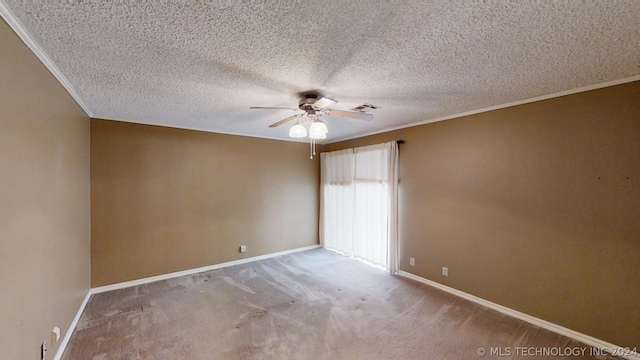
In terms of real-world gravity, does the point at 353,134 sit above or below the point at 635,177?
above

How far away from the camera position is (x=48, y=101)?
1916 mm

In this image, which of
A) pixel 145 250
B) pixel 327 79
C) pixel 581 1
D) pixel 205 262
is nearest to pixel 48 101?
pixel 327 79

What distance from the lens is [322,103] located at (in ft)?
8.23

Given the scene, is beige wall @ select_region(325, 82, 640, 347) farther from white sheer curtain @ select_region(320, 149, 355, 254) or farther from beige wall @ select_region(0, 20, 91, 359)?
beige wall @ select_region(0, 20, 91, 359)

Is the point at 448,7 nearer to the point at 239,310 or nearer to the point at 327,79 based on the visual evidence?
the point at 327,79

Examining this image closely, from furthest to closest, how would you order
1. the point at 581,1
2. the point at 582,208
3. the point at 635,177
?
the point at 582,208
the point at 635,177
the point at 581,1

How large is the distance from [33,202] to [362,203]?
161 inches

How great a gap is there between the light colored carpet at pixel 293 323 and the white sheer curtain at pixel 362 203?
685mm

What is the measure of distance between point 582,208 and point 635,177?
17.1 inches

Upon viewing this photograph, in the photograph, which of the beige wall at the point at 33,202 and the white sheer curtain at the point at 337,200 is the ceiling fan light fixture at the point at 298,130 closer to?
the beige wall at the point at 33,202

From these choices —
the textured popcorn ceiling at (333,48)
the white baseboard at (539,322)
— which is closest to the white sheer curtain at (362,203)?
the white baseboard at (539,322)

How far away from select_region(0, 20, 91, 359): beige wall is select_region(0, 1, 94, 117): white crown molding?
0.04 m

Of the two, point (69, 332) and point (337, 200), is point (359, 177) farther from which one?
point (69, 332)

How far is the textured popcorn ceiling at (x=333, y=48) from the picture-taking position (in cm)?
132
